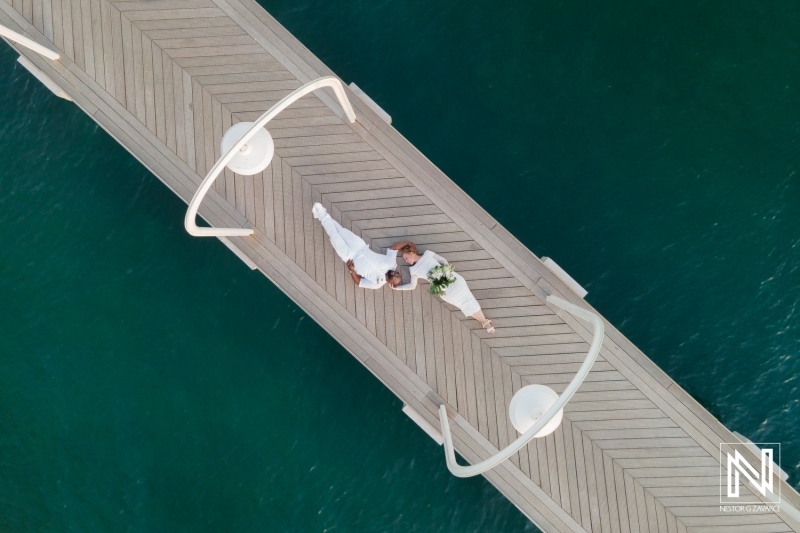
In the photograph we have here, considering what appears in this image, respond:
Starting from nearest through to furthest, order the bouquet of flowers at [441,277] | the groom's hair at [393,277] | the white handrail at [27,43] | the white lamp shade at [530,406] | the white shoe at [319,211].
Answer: the white lamp shade at [530,406] < the white handrail at [27,43] < the bouquet of flowers at [441,277] < the groom's hair at [393,277] < the white shoe at [319,211]


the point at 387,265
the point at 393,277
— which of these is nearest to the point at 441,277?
→ the point at 393,277

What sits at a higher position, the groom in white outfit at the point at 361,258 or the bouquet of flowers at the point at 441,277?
the bouquet of flowers at the point at 441,277

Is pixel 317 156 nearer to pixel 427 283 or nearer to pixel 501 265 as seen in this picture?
pixel 427 283

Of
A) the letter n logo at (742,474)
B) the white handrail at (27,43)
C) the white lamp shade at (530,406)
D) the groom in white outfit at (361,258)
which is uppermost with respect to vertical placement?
the letter n logo at (742,474)

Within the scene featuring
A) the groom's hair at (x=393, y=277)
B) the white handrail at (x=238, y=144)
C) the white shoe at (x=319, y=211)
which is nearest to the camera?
the white handrail at (x=238, y=144)

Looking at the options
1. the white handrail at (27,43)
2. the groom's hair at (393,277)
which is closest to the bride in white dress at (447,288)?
the groom's hair at (393,277)

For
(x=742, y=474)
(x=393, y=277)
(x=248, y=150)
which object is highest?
(x=742, y=474)

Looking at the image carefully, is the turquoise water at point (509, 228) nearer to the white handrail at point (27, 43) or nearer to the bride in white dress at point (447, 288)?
the bride in white dress at point (447, 288)

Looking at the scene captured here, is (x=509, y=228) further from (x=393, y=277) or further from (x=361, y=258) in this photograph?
(x=361, y=258)
